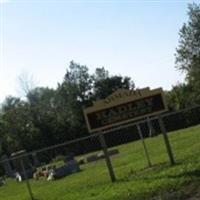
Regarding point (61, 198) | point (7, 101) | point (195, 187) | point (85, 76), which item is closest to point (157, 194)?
point (195, 187)

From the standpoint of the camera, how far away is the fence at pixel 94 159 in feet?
68.8

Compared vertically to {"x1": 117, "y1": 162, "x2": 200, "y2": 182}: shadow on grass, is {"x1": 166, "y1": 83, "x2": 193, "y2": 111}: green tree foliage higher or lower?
higher

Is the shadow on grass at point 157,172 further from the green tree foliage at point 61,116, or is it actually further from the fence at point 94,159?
the green tree foliage at point 61,116

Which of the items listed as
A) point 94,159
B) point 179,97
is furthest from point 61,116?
point 94,159

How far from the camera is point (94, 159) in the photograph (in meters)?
35.6

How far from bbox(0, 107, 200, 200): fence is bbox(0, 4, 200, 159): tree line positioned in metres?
20.5

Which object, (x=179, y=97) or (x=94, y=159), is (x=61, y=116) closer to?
(x=179, y=97)

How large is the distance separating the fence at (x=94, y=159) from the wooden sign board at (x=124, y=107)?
1.33 feet

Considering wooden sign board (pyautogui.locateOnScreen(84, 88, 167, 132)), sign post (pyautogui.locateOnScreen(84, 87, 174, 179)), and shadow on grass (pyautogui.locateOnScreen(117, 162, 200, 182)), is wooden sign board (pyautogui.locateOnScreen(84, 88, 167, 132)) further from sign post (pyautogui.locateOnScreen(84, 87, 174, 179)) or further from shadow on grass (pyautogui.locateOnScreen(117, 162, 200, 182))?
shadow on grass (pyautogui.locateOnScreen(117, 162, 200, 182))

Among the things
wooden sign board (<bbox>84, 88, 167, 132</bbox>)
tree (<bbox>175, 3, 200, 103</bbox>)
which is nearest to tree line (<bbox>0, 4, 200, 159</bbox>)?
tree (<bbox>175, 3, 200, 103</bbox>)

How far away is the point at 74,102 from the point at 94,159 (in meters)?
50.8

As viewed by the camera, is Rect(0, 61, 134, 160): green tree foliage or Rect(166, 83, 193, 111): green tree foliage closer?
Rect(166, 83, 193, 111): green tree foliage

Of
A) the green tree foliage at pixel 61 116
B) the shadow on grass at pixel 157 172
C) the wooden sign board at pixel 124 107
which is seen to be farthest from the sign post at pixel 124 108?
the green tree foliage at pixel 61 116

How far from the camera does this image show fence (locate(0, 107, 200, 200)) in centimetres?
2096
